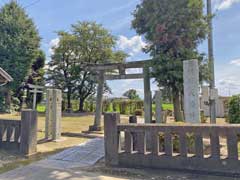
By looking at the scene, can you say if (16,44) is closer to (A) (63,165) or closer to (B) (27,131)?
(B) (27,131)

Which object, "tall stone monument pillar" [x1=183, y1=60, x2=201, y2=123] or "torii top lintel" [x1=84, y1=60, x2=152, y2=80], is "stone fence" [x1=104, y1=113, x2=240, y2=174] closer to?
"tall stone monument pillar" [x1=183, y1=60, x2=201, y2=123]

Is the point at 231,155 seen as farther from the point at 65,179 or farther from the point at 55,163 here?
the point at 55,163

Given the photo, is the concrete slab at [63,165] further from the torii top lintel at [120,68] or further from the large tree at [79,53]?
the large tree at [79,53]

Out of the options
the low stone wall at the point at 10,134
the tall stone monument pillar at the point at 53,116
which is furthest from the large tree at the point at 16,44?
the low stone wall at the point at 10,134

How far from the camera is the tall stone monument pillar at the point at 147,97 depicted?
845 centimetres

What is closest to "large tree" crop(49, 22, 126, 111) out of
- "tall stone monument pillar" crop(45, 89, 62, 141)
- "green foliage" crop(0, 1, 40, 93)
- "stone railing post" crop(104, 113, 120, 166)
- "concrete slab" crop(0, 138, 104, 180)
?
"green foliage" crop(0, 1, 40, 93)

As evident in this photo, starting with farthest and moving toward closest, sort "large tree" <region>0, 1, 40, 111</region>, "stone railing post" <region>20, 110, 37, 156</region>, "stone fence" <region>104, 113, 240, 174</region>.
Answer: "large tree" <region>0, 1, 40, 111</region> → "stone railing post" <region>20, 110, 37, 156</region> → "stone fence" <region>104, 113, 240, 174</region>

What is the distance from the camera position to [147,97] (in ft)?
28.4

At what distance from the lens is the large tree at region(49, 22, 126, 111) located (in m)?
24.7

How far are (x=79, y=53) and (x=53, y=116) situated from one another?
54.0ft

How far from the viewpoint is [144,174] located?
4902mm

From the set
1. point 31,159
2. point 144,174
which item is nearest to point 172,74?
point 144,174

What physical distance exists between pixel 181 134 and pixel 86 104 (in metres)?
23.6

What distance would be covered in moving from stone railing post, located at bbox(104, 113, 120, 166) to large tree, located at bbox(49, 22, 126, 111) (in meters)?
19.1
